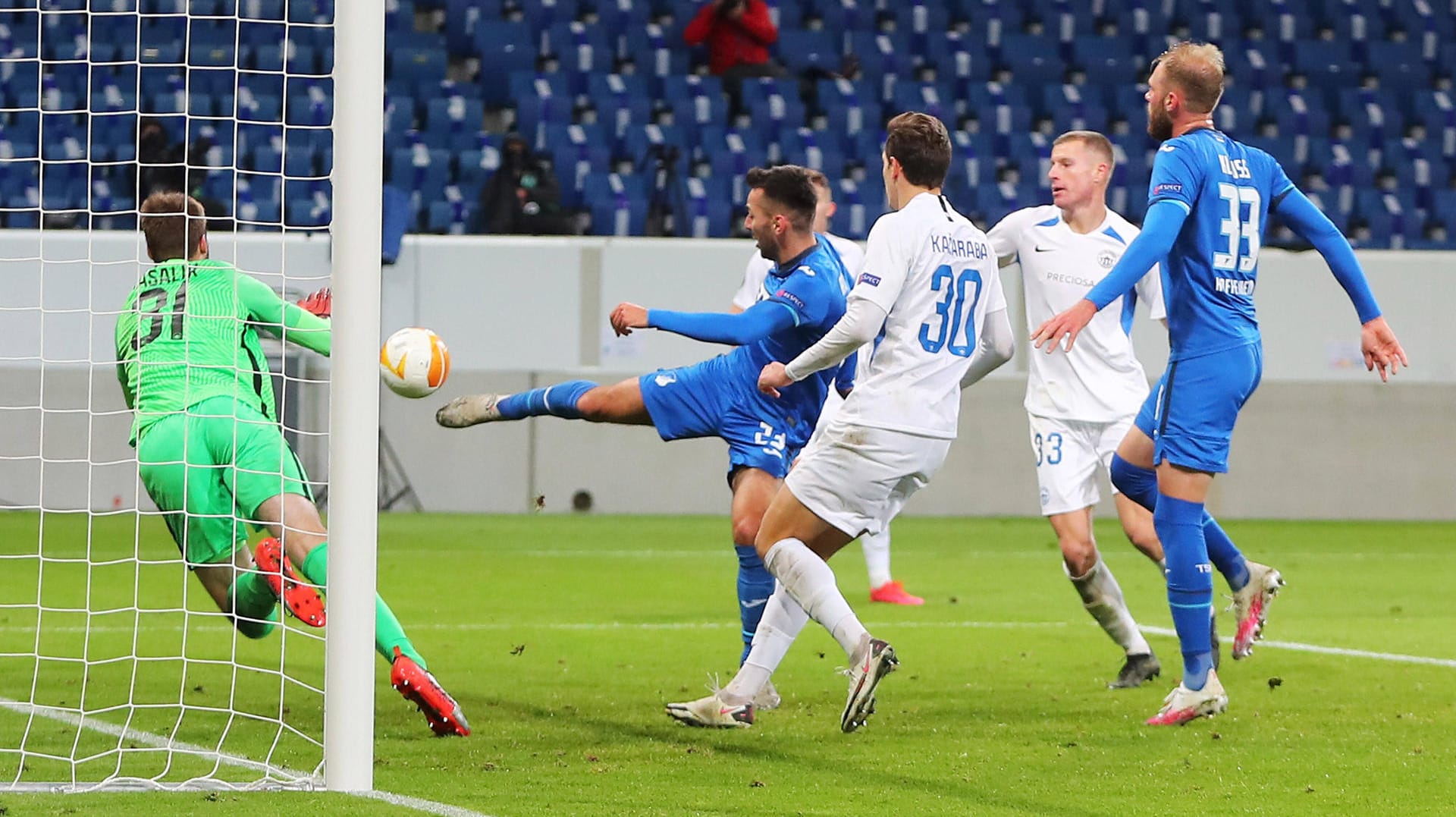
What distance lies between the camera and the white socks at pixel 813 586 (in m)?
5.27

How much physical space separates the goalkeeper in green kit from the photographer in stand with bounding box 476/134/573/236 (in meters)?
10.2

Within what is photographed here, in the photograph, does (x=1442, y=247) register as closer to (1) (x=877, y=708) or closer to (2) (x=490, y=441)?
(2) (x=490, y=441)

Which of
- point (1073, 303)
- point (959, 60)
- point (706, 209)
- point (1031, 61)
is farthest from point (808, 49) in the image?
point (1073, 303)

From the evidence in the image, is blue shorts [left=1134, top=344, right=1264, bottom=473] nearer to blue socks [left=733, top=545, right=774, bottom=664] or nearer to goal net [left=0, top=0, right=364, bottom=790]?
blue socks [left=733, top=545, right=774, bottom=664]

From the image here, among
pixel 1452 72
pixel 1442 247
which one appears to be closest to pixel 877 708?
pixel 1442 247

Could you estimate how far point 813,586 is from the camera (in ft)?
17.5

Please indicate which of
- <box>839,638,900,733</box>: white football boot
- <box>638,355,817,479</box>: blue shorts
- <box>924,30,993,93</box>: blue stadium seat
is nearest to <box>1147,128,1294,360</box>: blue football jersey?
<box>638,355,817,479</box>: blue shorts

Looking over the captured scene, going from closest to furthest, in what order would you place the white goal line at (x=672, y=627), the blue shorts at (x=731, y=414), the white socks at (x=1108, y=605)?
the blue shorts at (x=731, y=414)
the white socks at (x=1108, y=605)
the white goal line at (x=672, y=627)

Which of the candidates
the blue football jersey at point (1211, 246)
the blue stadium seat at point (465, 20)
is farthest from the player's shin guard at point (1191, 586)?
the blue stadium seat at point (465, 20)

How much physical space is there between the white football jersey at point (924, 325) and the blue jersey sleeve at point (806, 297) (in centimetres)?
40

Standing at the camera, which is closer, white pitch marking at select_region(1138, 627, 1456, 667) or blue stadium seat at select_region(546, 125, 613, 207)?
white pitch marking at select_region(1138, 627, 1456, 667)

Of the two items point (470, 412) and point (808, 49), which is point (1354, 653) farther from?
point (808, 49)

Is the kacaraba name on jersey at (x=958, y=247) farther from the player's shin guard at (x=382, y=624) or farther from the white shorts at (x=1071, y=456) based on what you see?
the player's shin guard at (x=382, y=624)

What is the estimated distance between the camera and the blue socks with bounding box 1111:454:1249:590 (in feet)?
20.4
